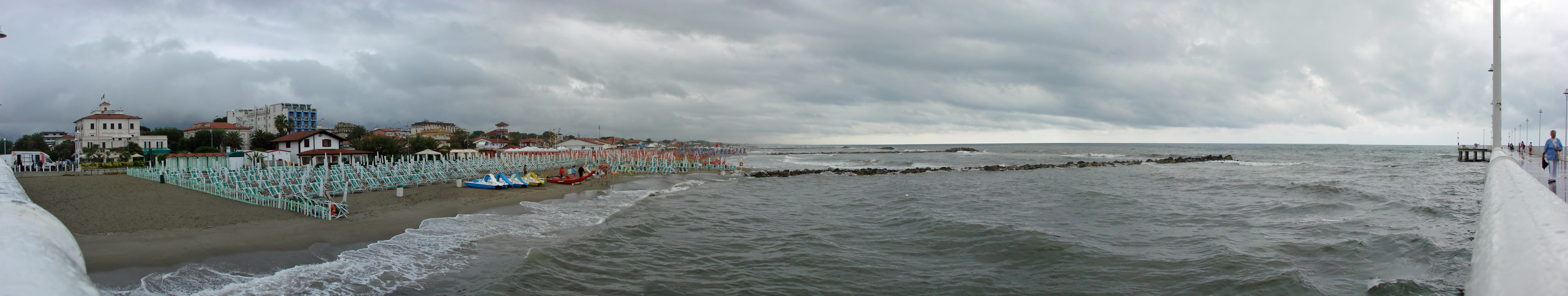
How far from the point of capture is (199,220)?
1069cm

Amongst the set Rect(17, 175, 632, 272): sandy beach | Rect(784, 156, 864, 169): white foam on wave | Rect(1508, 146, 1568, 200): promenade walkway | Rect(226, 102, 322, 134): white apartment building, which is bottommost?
Rect(784, 156, 864, 169): white foam on wave

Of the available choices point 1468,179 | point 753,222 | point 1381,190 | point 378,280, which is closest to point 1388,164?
point 1468,179

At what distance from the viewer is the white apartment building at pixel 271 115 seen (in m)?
93.8

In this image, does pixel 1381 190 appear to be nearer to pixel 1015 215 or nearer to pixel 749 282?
pixel 1015 215

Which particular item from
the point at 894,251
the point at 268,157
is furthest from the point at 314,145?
the point at 894,251

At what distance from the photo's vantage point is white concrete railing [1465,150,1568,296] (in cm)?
199

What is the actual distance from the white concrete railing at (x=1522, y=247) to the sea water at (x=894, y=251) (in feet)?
15.2

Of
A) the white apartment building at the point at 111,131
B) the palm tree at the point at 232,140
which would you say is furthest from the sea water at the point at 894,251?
the white apartment building at the point at 111,131

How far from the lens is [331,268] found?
8125 millimetres

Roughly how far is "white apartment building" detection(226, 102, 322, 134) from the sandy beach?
308ft

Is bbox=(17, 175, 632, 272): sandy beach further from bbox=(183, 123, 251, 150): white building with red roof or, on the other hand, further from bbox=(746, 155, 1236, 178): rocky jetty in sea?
bbox=(183, 123, 251, 150): white building with red roof

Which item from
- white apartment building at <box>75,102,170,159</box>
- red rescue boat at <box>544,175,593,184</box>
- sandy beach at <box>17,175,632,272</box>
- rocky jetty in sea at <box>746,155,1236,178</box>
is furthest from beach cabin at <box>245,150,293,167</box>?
rocky jetty in sea at <box>746,155,1236,178</box>

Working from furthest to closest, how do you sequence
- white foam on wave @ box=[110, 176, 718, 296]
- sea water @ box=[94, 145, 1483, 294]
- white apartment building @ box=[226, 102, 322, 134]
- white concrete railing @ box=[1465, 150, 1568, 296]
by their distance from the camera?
white apartment building @ box=[226, 102, 322, 134], sea water @ box=[94, 145, 1483, 294], white foam on wave @ box=[110, 176, 718, 296], white concrete railing @ box=[1465, 150, 1568, 296]

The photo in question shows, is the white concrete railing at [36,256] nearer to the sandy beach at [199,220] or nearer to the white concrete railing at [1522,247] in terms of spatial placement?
the white concrete railing at [1522,247]
